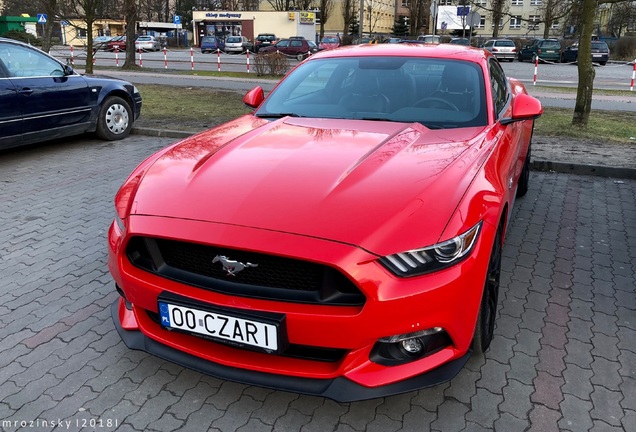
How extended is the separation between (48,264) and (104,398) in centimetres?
191

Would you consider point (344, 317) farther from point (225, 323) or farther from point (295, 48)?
point (295, 48)

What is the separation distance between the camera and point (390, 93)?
382 centimetres

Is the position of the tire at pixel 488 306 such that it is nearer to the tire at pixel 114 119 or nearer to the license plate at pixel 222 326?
the license plate at pixel 222 326

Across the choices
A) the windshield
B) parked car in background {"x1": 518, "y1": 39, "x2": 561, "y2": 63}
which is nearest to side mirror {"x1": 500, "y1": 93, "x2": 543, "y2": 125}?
the windshield

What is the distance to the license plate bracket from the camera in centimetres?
221

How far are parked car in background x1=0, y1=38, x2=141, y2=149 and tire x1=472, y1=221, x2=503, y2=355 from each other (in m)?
6.25

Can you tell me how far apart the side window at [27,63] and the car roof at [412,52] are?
4563 mm

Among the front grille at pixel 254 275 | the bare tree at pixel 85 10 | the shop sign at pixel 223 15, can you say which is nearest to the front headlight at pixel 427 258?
the front grille at pixel 254 275

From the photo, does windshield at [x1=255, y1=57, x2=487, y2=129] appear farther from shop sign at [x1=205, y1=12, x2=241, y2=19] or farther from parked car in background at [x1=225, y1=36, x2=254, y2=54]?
shop sign at [x1=205, y1=12, x2=241, y2=19]

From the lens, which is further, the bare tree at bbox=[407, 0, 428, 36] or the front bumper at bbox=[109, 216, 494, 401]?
the bare tree at bbox=[407, 0, 428, 36]

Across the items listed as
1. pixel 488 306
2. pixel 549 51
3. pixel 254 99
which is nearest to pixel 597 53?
pixel 549 51

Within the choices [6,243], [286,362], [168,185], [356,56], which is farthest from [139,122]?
[286,362]

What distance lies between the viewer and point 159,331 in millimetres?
2568

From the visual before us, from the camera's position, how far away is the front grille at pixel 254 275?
2.19 metres
